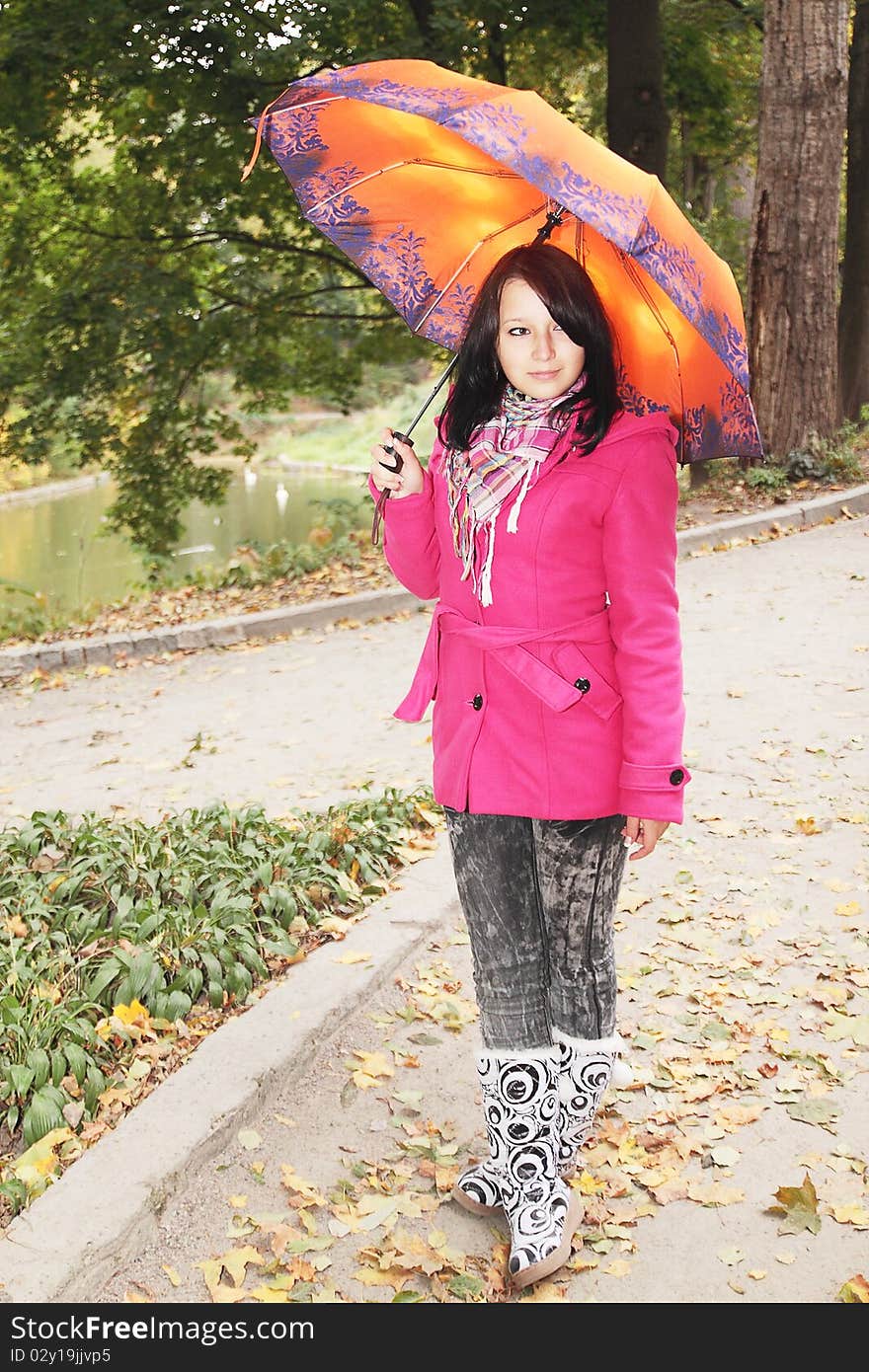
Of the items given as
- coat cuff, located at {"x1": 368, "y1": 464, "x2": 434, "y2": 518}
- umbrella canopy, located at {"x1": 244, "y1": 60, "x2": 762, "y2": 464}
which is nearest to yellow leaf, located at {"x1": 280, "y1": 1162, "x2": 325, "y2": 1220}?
coat cuff, located at {"x1": 368, "y1": 464, "x2": 434, "y2": 518}

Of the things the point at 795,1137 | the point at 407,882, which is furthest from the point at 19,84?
the point at 795,1137

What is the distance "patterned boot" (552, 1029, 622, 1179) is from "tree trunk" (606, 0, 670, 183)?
10.0 metres

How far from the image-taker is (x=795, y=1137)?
3.18m

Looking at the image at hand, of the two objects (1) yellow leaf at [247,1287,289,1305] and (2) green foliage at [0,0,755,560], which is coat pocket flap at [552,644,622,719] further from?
(2) green foliage at [0,0,755,560]

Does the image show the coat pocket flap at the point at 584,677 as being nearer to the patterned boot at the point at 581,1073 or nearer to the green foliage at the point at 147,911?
the patterned boot at the point at 581,1073

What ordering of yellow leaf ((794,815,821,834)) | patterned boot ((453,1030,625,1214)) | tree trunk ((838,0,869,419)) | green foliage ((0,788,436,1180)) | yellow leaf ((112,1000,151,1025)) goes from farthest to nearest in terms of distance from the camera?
1. tree trunk ((838,0,869,419))
2. yellow leaf ((794,815,821,834))
3. yellow leaf ((112,1000,151,1025))
4. green foliage ((0,788,436,1180))
5. patterned boot ((453,1030,625,1214))

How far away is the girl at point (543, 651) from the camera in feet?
7.98

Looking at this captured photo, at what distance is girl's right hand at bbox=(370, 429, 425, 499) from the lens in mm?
2604

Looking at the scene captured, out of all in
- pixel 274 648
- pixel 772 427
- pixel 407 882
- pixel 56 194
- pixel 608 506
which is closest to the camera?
pixel 608 506

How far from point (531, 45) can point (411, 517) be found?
1256 cm

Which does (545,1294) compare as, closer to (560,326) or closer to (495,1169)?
(495,1169)

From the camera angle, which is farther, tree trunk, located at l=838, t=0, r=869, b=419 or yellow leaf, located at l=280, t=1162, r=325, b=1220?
tree trunk, located at l=838, t=0, r=869, b=419

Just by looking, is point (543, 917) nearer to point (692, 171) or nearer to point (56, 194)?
point (56, 194)

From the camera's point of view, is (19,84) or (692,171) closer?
(19,84)
